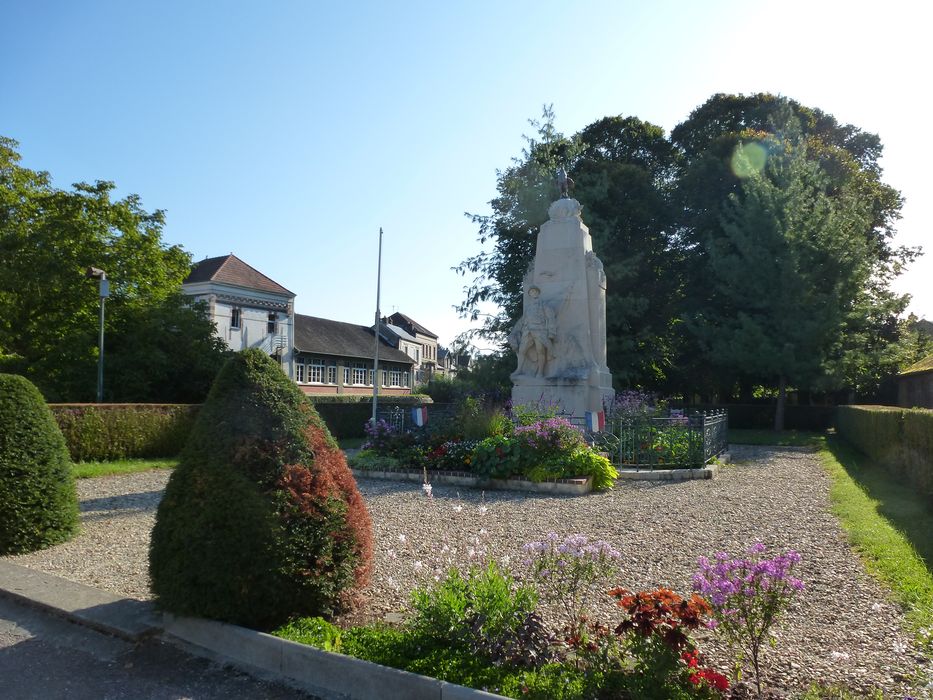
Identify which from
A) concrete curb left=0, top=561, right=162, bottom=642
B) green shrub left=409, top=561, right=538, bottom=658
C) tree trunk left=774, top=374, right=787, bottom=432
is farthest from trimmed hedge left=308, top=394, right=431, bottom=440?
green shrub left=409, top=561, right=538, bottom=658

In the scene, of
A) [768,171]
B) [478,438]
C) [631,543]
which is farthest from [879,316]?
[631,543]

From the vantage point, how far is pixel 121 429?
16.0 metres

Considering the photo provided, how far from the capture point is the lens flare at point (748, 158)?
1049 inches

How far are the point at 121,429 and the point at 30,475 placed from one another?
996cm

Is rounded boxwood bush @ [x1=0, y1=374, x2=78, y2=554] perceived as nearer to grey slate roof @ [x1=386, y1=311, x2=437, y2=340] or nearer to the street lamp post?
the street lamp post

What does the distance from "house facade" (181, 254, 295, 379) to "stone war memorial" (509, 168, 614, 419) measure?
32352 millimetres

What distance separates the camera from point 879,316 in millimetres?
25812

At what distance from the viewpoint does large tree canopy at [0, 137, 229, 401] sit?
20.6 m

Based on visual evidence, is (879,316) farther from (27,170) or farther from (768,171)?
(27,170)

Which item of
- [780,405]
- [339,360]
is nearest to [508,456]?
[780,405]

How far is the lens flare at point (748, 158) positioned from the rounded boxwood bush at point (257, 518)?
2614 centimetres

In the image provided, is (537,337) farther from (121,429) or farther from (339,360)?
(339,360)

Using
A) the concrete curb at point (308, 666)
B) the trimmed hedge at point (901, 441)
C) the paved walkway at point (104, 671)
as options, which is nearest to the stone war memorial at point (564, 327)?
the trimmed hedge at point (901, 441)

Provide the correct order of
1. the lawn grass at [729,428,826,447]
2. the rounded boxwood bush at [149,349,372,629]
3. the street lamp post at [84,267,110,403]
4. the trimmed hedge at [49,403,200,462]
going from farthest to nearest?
the lawn grass at [729,428,826,447], the street lamp post at [84,267,110,403], the trimmed hedge at [49,403,200,462], the rounded boxwood bush at [149,349,372,629]
